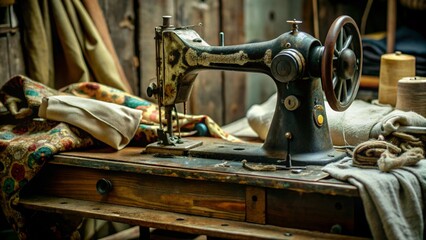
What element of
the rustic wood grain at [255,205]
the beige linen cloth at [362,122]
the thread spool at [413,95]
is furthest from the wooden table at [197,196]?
the thread spool at [413,95]

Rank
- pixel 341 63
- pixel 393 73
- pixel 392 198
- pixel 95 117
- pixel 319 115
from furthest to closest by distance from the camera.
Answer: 1. pixel 393 73
2. pixel 95 117
3. pixel 319 115
4. pixel 341 63
5. pixel 392 198

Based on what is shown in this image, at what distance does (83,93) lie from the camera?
3146mm

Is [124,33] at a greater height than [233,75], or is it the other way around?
[124,33]

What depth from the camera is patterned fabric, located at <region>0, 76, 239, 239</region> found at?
2721 millimetres

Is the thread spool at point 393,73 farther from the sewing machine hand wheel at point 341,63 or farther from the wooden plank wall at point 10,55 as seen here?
the wooden plank wall at point 10,55

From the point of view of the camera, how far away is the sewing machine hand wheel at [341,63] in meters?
2.34

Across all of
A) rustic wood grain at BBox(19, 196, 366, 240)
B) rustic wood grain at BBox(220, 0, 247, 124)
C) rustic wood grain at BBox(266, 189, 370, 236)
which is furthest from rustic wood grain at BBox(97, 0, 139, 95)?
rustic wood grain at BBox(266, 189, 370, 236)

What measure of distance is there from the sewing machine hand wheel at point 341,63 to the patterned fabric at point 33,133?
660 millimetres

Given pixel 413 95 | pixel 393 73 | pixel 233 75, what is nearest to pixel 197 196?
pixel 413 95

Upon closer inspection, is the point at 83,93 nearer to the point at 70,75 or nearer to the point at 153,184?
the point at 70,75

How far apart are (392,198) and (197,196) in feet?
2.11

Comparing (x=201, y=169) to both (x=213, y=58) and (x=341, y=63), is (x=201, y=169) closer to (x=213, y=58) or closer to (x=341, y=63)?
(x=213, y=58)

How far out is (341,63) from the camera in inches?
95.5

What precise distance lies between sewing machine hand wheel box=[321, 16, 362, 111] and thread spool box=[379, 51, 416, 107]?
510 mm
